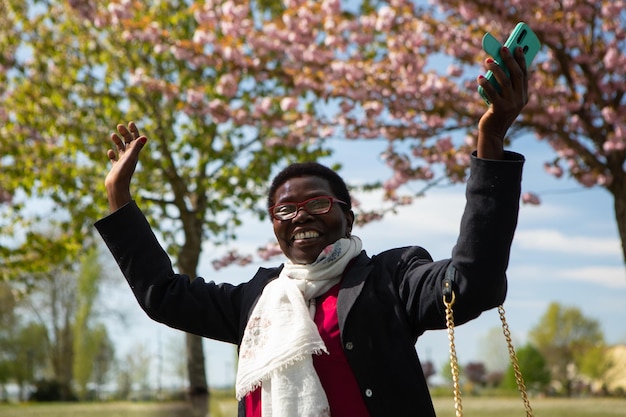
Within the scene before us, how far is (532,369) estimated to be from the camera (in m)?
52.7

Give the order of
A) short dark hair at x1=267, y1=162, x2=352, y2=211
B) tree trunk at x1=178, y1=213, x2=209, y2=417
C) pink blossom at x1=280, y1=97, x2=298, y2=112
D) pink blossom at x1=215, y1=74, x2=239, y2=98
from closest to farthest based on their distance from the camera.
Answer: short dark hair at x1=267, y1=162, x2=352, y2=211 < pink blossom at x1=280, y1=97, x2=298, y2=112 < pink blossom at x1=215, y1=74, x2=239, y2=98 < tree trunk at x1=178, y1=213, x2=209, y2=417

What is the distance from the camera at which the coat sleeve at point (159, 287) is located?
2568 millimetres

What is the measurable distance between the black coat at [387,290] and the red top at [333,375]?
1.7 inches

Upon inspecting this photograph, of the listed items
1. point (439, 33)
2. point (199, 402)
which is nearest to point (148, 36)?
point (439, 33)

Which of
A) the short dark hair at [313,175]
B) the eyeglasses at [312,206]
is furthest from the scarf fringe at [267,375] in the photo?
the short dark hair at [313,175]

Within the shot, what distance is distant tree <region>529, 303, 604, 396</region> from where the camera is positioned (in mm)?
54938

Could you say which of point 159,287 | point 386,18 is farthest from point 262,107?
point 159,287

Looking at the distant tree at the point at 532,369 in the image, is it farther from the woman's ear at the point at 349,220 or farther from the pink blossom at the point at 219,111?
the woman's ear at the point at 349,220

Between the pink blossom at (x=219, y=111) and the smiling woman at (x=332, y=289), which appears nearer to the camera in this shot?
the smiling woman at (x=332, y=289)

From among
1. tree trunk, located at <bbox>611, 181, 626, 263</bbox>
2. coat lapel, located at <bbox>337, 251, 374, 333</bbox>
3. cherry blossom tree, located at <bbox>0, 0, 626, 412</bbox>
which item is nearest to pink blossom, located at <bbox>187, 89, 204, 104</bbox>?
cherry blossom tree, located at <bbox>0, 0, 626, 412</bbox>

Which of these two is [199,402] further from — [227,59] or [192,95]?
[227,59]

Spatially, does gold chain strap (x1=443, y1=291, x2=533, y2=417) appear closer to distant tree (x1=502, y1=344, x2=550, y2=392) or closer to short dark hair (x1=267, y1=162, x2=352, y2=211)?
short dark hair (x1=267, y1=162, x2=352, y2=211)

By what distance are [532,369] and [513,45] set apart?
54296 mm

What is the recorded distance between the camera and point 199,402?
12.2m
